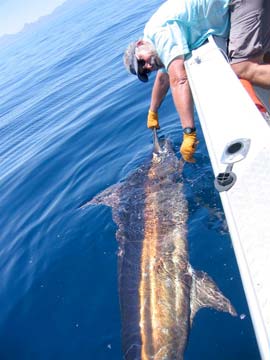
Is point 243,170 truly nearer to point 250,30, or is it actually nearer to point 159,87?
point 250,30

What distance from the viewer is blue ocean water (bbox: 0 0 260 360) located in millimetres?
3574

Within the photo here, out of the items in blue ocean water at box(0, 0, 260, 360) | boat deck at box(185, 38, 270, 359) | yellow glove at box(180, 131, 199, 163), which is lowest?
blue ocean water at box(0, 0, 260, 360)

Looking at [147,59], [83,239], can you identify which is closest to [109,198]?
[83,239]

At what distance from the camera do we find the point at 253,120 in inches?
96.1

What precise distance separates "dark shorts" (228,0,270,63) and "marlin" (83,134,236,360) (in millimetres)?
1879

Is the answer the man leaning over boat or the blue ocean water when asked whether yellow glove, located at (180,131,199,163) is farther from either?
the blue ocean water

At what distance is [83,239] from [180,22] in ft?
9.73

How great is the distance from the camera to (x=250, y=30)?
12.1 feet

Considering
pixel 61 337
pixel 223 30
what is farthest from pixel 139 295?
pixel 223 30

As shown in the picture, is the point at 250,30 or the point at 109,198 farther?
the point at 109,198

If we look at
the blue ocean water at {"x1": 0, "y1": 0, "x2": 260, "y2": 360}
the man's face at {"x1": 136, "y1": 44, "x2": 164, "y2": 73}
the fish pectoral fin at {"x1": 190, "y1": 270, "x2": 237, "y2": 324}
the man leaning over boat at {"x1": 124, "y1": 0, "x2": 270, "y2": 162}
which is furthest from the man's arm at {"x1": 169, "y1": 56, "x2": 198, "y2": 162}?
the fish pectoral fin at {"x1": 190, "y1": 270, "x2": 237, "y2": 324}

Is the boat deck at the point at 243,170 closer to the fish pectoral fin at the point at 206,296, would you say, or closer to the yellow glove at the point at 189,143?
the yellow glove at the point at 189,143

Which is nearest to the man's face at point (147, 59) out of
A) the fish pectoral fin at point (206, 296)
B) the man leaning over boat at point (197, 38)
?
the man leaning over boat at point (197, 38)

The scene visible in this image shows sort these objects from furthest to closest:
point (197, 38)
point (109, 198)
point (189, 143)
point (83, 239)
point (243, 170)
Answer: point (109, 198)
point (83, 239)
point (197, 38)
point (189, 143)
point (243, 170)
